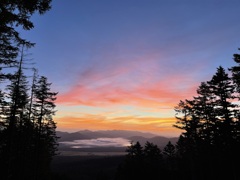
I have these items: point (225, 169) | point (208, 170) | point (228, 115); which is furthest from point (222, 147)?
point (228, 115)

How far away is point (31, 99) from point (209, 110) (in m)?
27.2

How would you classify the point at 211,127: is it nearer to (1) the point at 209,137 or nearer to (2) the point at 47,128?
(1) the point at 209,137

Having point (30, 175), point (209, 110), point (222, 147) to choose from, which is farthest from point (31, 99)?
point (222, 147)

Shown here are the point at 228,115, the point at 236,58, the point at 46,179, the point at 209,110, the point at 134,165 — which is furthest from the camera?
the point at 134,165

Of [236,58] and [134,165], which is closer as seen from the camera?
[236,58]

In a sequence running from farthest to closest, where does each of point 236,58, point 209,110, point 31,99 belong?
point 209,110 → point 31,99 → point 236,58

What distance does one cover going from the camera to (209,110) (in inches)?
1340

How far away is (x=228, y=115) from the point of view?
25828 mm

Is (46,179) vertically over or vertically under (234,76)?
under

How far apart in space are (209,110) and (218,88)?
26.4 feet

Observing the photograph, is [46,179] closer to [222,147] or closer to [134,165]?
[134,165]

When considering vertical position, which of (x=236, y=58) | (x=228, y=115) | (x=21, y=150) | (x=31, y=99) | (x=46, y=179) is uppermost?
(x=236, y=58)

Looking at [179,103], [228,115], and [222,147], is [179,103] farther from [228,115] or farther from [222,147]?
[228,115]

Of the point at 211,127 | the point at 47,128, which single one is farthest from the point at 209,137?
the point at 47,128
